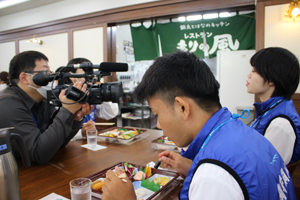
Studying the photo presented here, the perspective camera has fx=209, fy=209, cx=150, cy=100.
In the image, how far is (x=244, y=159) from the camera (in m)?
0.55

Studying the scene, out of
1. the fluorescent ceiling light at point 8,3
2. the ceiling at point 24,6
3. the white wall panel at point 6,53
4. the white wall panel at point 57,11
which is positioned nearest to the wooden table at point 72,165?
the white wall panel at point 57,11

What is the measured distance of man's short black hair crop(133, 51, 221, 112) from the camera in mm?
719

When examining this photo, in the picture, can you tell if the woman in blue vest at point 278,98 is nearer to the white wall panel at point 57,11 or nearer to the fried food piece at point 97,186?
the fried food piece at point 97,186

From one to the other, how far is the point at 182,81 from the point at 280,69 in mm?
1107

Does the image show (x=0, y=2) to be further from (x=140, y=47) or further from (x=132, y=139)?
(x=132, y=139)

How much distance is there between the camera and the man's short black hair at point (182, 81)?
2.36 ft

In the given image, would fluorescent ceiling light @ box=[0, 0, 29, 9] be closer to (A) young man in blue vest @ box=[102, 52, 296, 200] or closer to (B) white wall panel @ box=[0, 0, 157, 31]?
(B) white wall panel @ box=[0, 0, 157, 31]

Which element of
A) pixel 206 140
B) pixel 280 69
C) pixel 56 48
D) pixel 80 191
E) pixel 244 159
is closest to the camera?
pixel 244 159

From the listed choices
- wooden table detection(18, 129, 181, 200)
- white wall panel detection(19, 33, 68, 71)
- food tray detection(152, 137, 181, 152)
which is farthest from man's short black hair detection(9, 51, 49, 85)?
white wall panel detection(19, 33, 68, 71)

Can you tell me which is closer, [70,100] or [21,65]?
[70,100]

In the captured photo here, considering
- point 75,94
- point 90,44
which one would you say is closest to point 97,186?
point 75,94

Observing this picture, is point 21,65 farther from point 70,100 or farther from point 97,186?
point 97,186

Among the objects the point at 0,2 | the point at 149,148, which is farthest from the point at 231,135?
the point at 0,2

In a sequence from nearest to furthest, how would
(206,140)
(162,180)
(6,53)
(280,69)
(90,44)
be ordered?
(206,140)
(162,180)
(280,69)
(90,44)
(6,53)
